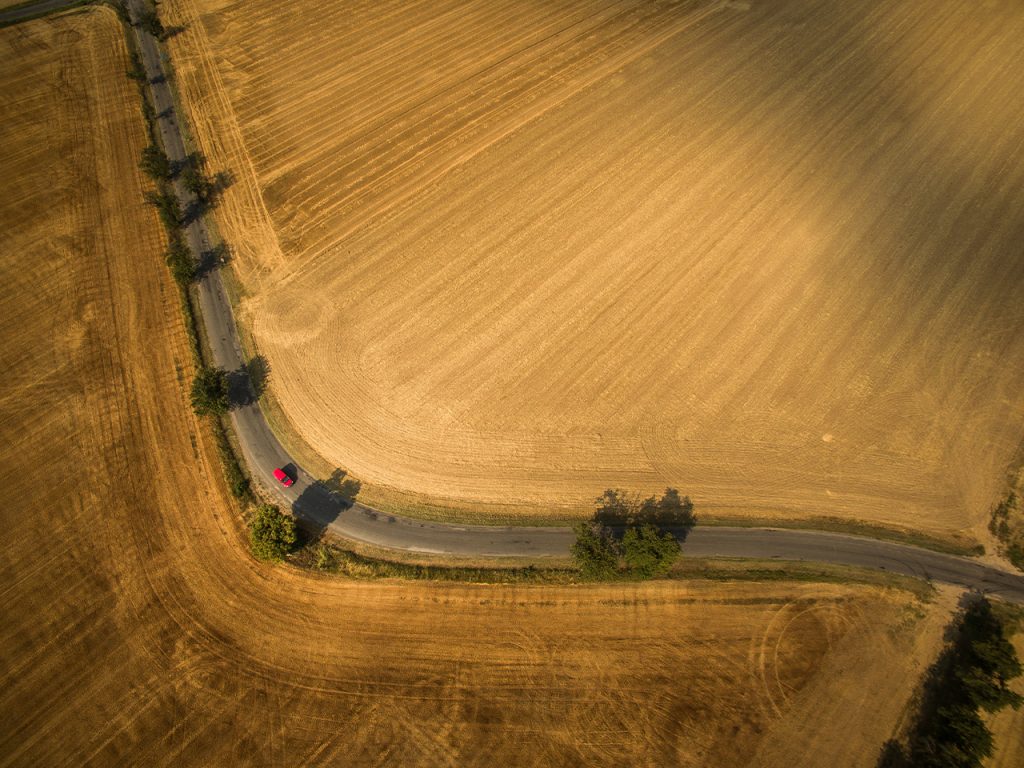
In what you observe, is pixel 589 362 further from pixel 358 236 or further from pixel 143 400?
pixel 143 400

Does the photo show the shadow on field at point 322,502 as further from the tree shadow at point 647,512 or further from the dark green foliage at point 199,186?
the dark green foliage at point 199,186

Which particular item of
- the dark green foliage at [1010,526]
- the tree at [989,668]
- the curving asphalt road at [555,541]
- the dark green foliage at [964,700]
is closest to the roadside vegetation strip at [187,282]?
the curving asphalt road at [555,541]

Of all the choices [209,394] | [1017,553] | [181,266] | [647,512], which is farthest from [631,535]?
[181,266]

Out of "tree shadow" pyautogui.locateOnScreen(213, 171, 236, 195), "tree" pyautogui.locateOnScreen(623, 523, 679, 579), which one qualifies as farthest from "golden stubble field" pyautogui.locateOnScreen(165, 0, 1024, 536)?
"tree" pyautogui.locateOnScreen(623, 523, 679, 579)

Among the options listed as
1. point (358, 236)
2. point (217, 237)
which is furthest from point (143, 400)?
point (358, 236)

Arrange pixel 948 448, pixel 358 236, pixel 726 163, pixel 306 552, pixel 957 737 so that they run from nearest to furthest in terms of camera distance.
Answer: pixel 957 737 < pixel 306 552 < pixel 948 448 < pixel 358 236 < pixel 726 163

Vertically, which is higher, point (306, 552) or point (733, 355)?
point (733, 355)

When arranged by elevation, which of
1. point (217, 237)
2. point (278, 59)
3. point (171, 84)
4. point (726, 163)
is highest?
point (726, 163)
